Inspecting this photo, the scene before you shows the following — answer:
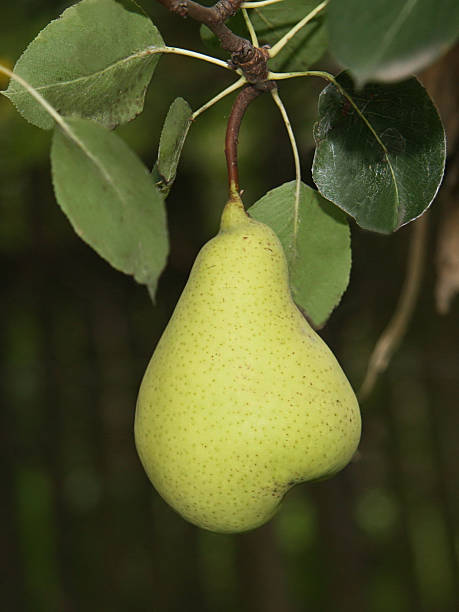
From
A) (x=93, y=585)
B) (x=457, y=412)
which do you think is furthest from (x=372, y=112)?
(x=93, y=585)

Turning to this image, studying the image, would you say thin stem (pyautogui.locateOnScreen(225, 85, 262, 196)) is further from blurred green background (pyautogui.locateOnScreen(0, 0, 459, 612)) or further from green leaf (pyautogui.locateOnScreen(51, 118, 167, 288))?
blurred green background (pyautogui.locateOnScreen(0, 0, 459, 612))

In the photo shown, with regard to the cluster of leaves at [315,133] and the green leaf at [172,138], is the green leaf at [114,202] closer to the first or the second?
the cluster of leaves at [315,133]

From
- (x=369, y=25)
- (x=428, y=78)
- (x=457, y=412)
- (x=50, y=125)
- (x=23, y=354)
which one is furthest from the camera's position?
(x=23, y=354)

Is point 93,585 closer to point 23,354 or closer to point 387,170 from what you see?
point 23,354

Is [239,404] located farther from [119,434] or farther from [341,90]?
[119,434]

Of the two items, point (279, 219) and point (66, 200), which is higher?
point (66, 200)

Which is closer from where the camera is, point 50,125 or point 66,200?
point 66,200
